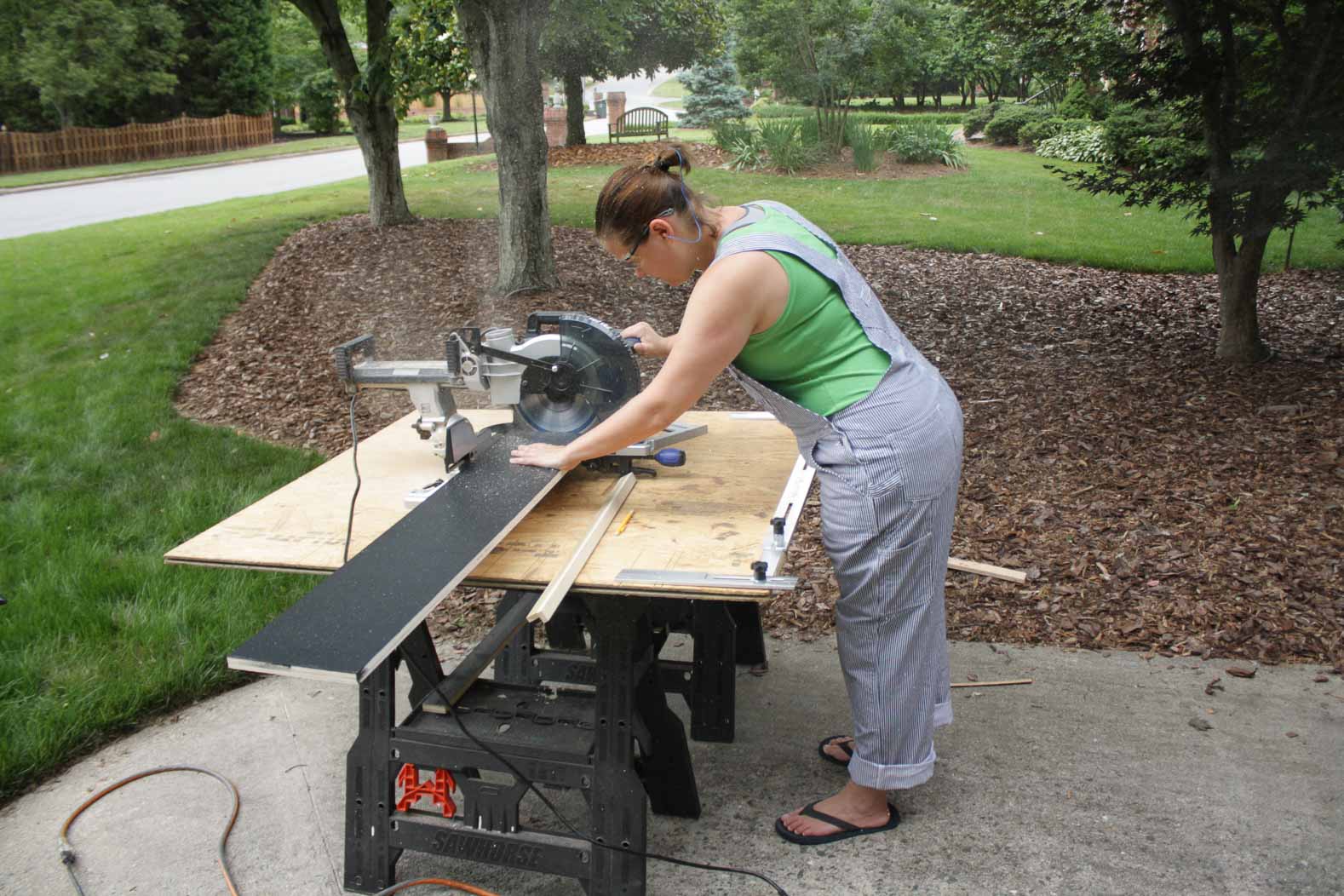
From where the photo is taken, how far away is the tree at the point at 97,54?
13.7 metres

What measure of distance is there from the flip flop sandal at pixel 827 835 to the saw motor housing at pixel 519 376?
120 cm

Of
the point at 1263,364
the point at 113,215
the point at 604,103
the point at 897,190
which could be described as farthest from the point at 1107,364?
the point at 113,215

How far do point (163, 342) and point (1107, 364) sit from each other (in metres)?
6.39

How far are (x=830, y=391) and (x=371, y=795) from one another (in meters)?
1.51

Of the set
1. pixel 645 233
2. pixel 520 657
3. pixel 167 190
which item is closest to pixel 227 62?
pixel 167 190

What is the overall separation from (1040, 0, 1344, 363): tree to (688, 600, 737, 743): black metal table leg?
3.86 meters

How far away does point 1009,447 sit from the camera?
16.7 feet

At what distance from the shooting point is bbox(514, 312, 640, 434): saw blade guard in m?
2.74

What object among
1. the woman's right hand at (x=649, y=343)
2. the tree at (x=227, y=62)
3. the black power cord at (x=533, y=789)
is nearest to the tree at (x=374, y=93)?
the woman's right hand at (x=649, y=343)

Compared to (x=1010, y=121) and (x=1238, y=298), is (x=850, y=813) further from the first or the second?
(x=1010, y=121)

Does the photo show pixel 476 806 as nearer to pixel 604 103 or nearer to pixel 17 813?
Answer: pixel 17 813

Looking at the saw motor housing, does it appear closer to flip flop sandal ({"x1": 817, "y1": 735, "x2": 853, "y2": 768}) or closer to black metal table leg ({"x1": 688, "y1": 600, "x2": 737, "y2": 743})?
black metal table leg ({"x1": 688, "y1": 600, "x2": 737, "y2": 743})

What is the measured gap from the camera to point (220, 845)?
2.77 meters

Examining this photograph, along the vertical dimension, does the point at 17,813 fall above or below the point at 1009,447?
below
